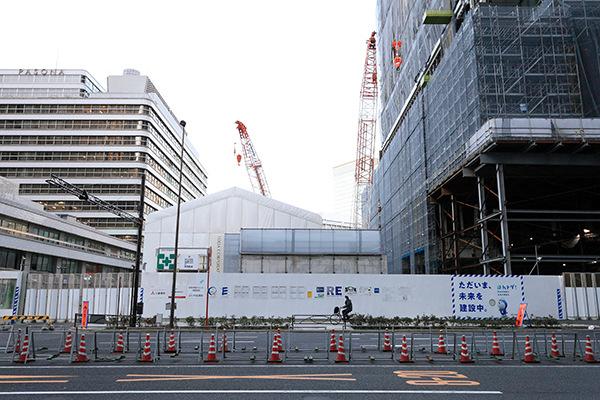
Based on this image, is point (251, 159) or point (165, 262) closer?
point (165, 262)

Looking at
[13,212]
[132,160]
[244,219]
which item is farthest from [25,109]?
[244,219]

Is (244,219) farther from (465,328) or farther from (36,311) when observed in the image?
(465,328)

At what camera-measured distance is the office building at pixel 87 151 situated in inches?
3044

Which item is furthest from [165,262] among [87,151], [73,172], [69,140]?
[69,140]

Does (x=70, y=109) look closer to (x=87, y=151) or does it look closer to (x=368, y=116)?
(x=87, y=151)

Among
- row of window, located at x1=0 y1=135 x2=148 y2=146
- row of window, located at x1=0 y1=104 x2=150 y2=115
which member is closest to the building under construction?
row of window, located at x1=0 y1=135 x2=148 y2=146

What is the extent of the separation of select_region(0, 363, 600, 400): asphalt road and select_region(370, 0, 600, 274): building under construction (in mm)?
21027

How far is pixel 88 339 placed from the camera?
19750 millimetres

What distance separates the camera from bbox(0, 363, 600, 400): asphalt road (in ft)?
29.5

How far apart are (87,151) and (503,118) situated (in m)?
69.5

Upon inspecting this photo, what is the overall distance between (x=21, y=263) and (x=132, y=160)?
32.3 meters

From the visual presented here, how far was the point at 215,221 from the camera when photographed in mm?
42062

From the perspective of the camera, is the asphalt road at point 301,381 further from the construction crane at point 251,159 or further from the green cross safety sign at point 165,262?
the construction crane at point 251,159

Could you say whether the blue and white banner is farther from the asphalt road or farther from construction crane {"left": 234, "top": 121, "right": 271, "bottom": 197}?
construction crane {"left": 234, "top": 121, "right": 271, "bottom": 197}
